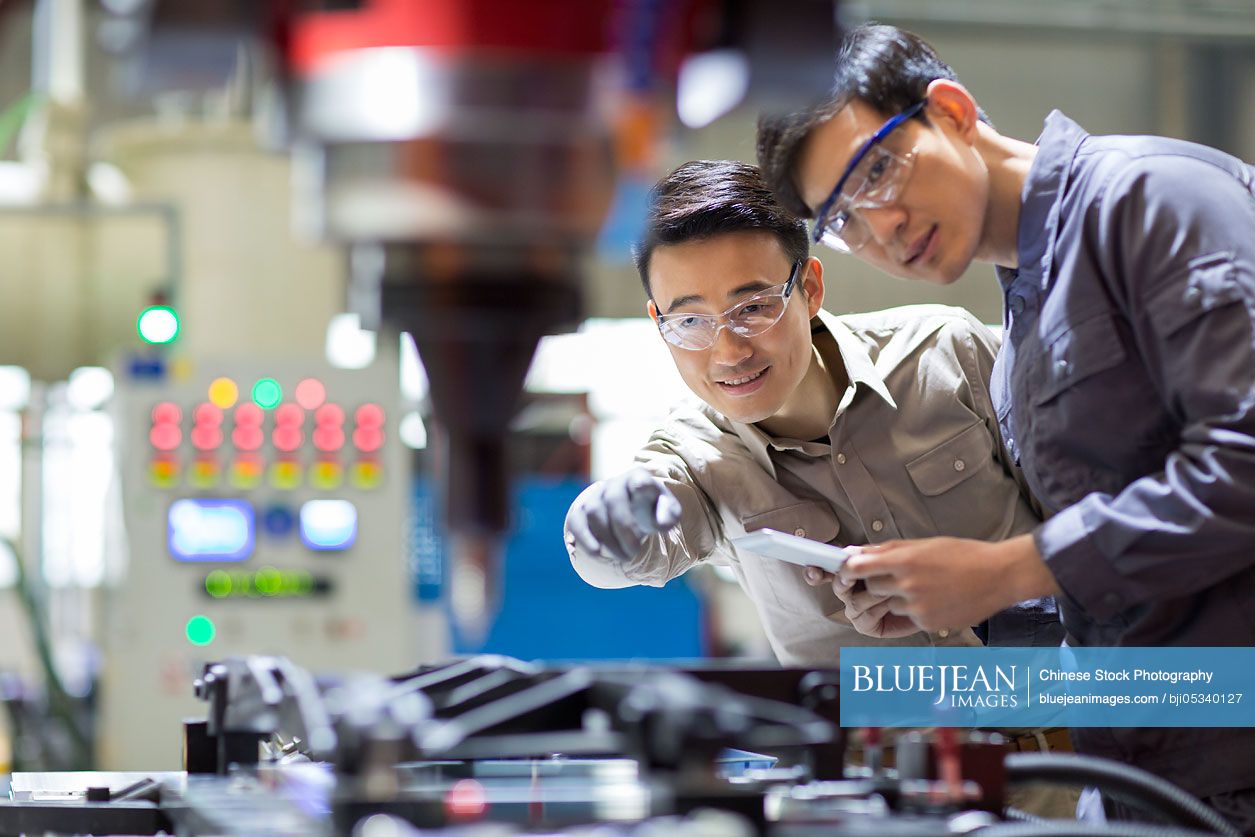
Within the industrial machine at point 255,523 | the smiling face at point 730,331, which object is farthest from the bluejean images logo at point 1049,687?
the industrial machine at point 255,523

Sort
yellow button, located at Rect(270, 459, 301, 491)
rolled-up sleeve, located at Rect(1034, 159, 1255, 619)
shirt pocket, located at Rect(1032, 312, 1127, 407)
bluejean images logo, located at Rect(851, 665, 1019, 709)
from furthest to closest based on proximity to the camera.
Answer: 1. yellow button, located at Rect(270, 459, 301, 491)
2. bluejean images logo, located at Rect(851, 665, 1019, 709)
3. shirt pocket, located at Rect(1032, 312, 1127, 407)
4. rolled-up sleeve, located at Rect(1034, 159, 1255, 619)

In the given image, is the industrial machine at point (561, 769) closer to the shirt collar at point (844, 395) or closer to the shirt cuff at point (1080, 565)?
the shirt cuff at point (1080, 565)

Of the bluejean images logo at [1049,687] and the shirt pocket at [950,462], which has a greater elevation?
the shirt pocket at [950,462]

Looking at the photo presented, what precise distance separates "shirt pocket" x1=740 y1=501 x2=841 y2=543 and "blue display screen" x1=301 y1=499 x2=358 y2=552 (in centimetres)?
278

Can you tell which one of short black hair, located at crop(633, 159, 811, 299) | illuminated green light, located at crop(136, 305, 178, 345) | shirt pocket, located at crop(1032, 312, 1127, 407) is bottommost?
shirt pocket, located at crop(1032, 312, 1127, 407)

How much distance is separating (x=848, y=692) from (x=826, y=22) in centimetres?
75

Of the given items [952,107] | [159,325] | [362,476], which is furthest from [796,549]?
[159,325]

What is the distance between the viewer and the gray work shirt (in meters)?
1.17

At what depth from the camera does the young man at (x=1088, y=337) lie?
1180 mm

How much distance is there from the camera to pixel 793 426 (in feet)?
5.69

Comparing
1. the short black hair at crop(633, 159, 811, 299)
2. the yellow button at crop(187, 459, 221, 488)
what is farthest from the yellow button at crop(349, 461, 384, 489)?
the short black hair at crop(633, 159, 811, 299)

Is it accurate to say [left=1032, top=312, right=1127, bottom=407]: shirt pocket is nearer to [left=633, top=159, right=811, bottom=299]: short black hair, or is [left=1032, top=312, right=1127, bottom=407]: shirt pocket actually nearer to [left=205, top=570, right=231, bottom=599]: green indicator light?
[left=633, top=159, right=811, bottom=299]: short black hair

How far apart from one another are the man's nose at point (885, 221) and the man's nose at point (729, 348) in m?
0.23

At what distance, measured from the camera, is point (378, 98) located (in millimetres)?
635
